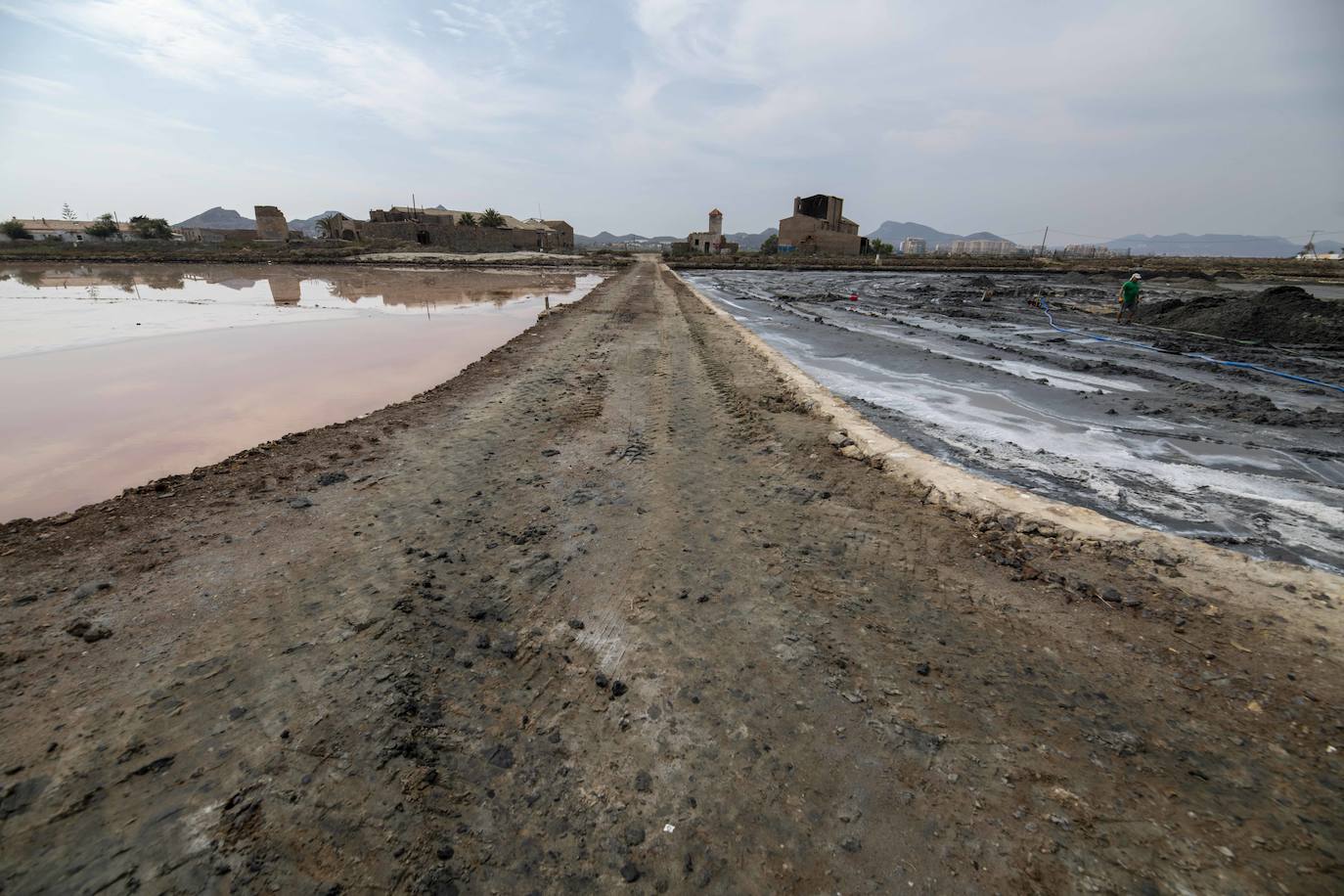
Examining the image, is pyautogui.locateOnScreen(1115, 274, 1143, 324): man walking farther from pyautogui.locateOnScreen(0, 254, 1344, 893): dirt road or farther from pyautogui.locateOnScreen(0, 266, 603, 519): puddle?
pyautogui.locateOnScreen(0, 266, 603, 519): puddle

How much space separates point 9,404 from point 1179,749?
1437 centimetres

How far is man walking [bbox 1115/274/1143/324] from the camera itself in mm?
19453

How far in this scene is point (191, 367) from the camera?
10945mm

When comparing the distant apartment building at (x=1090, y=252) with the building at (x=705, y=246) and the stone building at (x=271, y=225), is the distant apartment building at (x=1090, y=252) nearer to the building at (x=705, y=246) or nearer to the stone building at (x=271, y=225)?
the building at (x=705, y=246)

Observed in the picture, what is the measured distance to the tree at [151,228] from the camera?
71.8 metres

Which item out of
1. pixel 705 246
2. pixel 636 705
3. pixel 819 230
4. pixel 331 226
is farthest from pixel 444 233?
pixel 636 705

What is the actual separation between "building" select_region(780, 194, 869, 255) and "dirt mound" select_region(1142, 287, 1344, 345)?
5723cm

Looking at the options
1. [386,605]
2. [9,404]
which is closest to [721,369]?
[386,605]

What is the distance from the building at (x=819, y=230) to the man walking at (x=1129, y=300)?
183 ft

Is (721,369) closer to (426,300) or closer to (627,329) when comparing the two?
(627,329)

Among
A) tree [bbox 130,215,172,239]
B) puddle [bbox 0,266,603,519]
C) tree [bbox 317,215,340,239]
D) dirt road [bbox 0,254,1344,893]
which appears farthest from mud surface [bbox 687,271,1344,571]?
tree [bbox 130,215,172,239]

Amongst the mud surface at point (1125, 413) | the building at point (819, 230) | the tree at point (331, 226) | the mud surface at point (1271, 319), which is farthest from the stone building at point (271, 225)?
the mud surface at point (1271, 319)

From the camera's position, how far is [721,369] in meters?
10.3

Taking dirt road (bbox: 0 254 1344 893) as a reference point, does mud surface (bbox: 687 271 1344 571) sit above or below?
above
